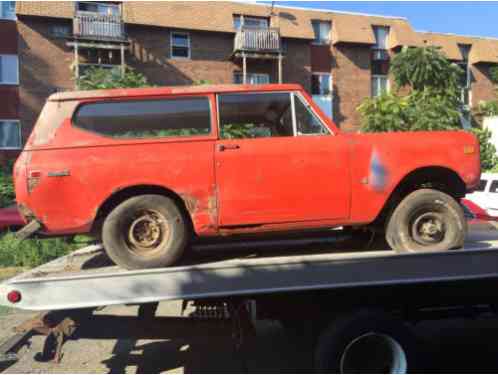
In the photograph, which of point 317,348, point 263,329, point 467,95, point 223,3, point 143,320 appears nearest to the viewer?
point 317,348

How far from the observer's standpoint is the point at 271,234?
153 inches

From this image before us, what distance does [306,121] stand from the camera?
3.56 m

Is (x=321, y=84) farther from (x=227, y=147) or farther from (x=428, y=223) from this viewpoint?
(x=227, y=147)

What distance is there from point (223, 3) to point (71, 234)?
19.2 metres

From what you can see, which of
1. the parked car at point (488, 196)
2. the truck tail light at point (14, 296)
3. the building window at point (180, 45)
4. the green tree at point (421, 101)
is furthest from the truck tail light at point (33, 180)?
the building window at point (180, 45)

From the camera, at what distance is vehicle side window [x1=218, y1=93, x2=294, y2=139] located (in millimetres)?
3566

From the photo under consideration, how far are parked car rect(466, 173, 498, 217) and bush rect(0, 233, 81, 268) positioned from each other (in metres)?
10.7

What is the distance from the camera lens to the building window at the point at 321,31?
2114 cm

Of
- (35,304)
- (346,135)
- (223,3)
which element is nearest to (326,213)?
(346,135)

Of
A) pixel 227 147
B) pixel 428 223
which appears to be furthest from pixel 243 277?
pixel 428 223

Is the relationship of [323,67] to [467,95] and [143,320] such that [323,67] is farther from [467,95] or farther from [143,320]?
[143,320]

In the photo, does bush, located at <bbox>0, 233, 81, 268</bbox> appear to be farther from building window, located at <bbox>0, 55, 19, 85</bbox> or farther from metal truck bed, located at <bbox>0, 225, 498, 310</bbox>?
building window, located at <bbox>0, 55, 19, 85</bbox>

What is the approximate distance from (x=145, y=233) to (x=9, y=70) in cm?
1752

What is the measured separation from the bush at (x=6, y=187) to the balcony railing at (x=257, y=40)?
11507 millimetres
